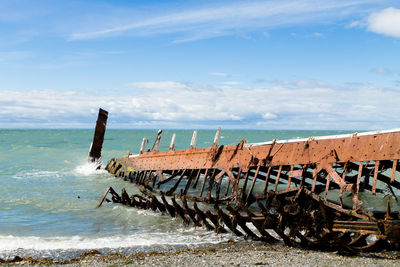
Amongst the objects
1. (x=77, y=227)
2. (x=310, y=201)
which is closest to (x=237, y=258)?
(x=310, y=201)

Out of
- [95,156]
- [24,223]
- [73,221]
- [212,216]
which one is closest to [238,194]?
[212,216]

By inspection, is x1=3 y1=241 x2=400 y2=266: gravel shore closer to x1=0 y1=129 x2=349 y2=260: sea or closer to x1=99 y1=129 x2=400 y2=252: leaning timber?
x1=99 y1=129 x2=400 y2=252: leaning timber

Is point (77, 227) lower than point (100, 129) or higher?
lower

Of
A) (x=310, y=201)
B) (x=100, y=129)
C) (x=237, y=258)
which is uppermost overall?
(x=100, y=129)

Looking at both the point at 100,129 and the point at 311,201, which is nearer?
the point at 311,201

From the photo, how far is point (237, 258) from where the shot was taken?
747cm

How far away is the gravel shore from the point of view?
714cm

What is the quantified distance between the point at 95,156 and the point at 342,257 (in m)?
17.8

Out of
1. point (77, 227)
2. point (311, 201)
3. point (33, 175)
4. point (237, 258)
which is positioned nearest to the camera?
point (237, 258)

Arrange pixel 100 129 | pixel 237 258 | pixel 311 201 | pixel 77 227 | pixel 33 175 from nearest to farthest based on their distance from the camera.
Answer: pixel 237 258 → pixel 311 201 → pixel 77 227 → pixel 100 129 → pixel 33 175

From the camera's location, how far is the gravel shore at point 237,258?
7.14 m

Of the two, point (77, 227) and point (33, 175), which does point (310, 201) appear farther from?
point (33, 175)

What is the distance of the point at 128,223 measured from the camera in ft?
37.8

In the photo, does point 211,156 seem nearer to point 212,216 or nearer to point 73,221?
point 212,216
